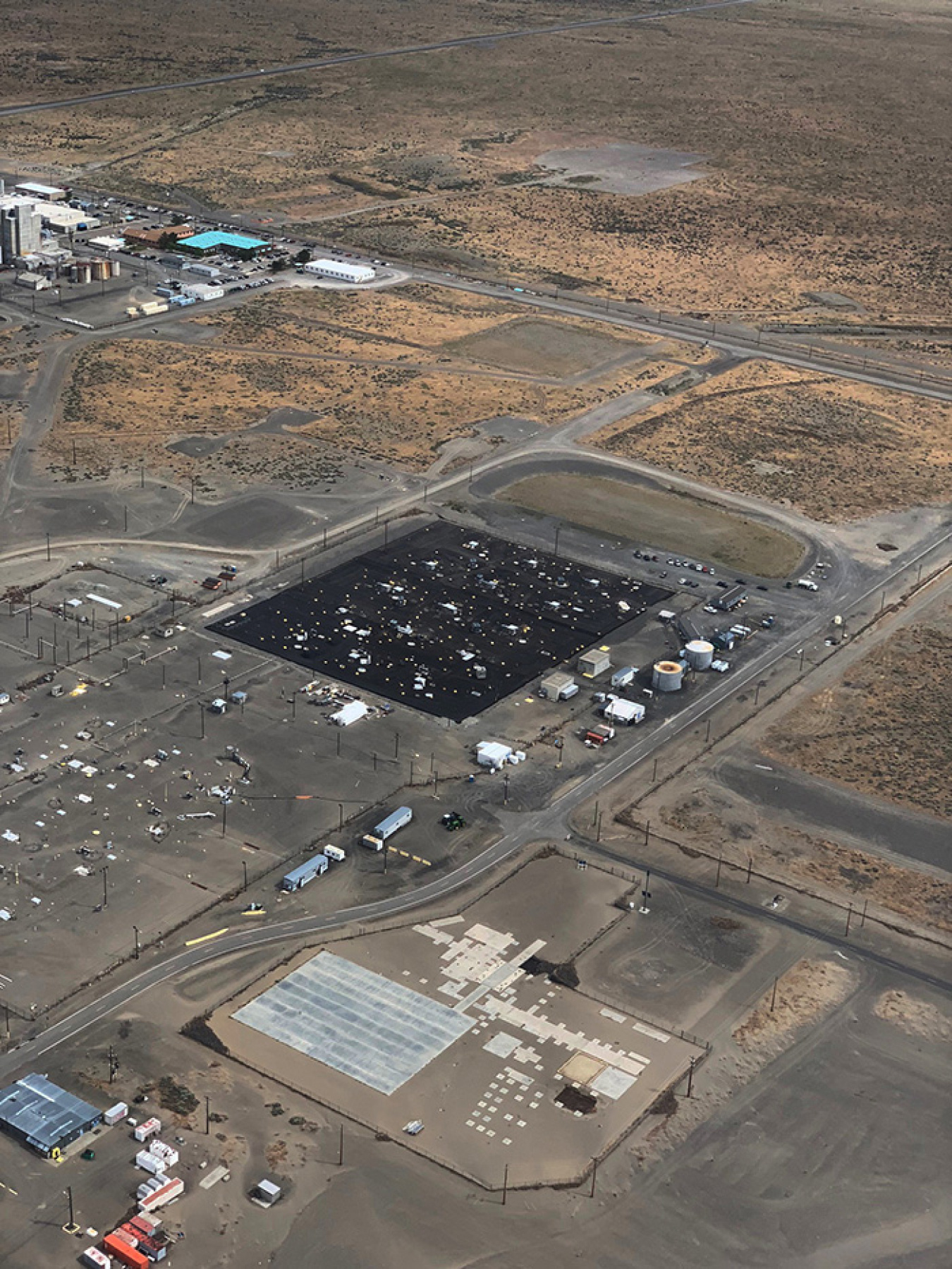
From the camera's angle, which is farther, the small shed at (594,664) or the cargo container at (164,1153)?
the small shed at (594,664)

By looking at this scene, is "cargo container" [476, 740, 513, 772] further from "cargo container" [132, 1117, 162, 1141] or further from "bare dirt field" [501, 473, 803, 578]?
"bare dirt field" [501, 473, 803, 578]

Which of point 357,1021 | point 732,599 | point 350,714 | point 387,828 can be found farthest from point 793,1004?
point 732,599

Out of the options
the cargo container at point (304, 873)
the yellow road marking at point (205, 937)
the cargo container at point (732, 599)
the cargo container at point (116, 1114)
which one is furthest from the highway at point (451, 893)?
the cargo container at point (732, 599)

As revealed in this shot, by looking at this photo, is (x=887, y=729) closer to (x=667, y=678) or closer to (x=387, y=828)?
(x=667, y=678)

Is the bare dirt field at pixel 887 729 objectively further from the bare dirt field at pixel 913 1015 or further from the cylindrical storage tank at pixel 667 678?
the bare dirt field at pixel 913 1015

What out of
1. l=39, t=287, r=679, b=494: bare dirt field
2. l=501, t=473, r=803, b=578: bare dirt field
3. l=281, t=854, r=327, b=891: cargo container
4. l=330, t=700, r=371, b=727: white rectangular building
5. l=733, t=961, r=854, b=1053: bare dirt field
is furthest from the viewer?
l=39, t=287, r=679, b=494: bare dirt field

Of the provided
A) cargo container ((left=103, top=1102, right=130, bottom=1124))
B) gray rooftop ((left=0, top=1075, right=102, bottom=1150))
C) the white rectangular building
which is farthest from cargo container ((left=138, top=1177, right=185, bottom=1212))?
the white rectangular building
